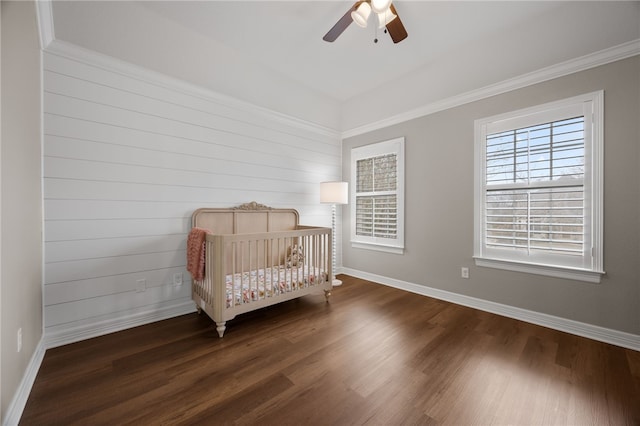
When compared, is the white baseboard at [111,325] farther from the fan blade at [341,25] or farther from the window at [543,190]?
the window at [543,190]

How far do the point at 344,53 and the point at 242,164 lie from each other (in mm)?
1689

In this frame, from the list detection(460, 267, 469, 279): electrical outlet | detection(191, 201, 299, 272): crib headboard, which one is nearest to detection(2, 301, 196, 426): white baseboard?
detection(191, 201, 299, 272): crib headboard

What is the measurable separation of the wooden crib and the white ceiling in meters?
1.42

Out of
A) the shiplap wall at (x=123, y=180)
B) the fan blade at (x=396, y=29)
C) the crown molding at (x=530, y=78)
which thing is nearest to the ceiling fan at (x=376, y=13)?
the fan blade at (x=396, y=29)

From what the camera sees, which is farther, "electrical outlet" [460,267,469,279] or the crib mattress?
"electrical outlet" [460,267,469,279]

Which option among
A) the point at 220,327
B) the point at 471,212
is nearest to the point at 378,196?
the point at 471,212

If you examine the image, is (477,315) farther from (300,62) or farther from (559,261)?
(300,62)

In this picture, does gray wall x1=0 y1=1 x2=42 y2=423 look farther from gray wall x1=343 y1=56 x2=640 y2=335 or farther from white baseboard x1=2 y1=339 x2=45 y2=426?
gray wall x1=343 y1=56 x2=640 y2=335

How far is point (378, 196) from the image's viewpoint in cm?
371

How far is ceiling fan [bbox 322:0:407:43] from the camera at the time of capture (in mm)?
1689

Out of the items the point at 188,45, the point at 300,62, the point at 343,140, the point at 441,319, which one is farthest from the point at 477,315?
the point at 188,45

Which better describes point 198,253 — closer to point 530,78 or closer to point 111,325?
point 111,325

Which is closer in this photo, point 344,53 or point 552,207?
point 552,207

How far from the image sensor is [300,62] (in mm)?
2863
